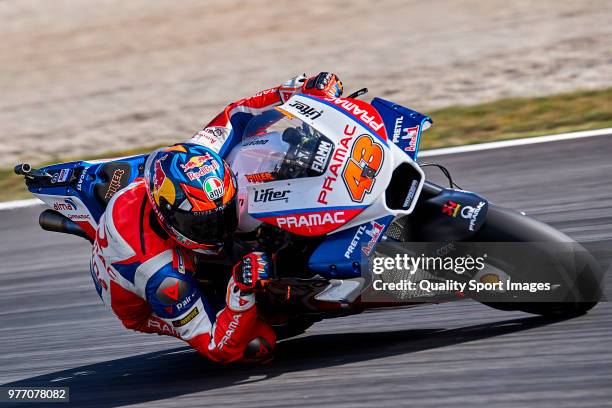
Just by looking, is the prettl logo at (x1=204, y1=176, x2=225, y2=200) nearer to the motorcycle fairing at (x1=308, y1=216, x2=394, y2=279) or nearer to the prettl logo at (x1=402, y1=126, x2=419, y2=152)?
the motorcycle fairing at (x1=308, y1=216, x2=394, y2=279)

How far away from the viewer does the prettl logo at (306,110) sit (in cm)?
490

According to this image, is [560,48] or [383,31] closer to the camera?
[560,48]

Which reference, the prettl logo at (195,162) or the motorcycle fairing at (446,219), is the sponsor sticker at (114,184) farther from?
the motorcycle fairing at (446,219)

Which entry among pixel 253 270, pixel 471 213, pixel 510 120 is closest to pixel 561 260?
pixel 471 213

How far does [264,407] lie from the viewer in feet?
15.6

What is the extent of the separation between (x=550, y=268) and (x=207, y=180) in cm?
175

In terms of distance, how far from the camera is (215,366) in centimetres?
559

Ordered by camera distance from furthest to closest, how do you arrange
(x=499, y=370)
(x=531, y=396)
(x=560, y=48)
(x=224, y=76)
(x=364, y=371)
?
1. (x=224, y=76)
2. (x=560, y=48)
3. (x=364, y=371)
4. (x=499, y=370)
5. (x=531, y=396)

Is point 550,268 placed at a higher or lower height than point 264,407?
higher

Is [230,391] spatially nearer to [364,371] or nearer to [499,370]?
[364,371]

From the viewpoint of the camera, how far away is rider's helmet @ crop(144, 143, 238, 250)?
4750 millimetres

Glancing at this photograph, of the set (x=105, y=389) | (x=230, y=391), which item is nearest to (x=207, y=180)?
(x=230, y=391)

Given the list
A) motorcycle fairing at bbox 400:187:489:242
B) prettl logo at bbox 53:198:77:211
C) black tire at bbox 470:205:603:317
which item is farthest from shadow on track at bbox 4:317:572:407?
prettl logo at bbox 53:198:77:211

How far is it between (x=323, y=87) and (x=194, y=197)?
1041 millimetres
